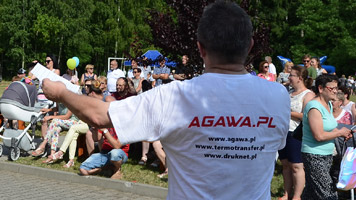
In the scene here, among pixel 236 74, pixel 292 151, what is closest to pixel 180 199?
pixel 236 74

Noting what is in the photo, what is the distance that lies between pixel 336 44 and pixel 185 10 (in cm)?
4213

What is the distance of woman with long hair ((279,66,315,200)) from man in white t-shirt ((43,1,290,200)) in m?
4.76

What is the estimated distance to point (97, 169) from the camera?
8.58 metres

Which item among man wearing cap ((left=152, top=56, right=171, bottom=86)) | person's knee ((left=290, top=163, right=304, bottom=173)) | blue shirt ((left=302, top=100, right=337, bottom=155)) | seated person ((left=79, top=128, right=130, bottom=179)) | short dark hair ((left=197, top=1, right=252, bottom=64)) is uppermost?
short dark hair ((left=197, top=1, right=252, bottom=64))

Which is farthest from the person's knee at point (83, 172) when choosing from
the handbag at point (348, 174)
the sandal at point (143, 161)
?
the handbag at point (348, 174)

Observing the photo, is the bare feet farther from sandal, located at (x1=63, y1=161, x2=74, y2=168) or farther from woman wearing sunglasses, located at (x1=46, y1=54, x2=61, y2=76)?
woman wearing sunglasses, located at (x1=46, y1=54, x2=61, y2=76)

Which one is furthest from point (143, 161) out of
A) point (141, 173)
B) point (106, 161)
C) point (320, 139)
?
point (320, 139)

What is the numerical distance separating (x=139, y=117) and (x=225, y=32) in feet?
1.68

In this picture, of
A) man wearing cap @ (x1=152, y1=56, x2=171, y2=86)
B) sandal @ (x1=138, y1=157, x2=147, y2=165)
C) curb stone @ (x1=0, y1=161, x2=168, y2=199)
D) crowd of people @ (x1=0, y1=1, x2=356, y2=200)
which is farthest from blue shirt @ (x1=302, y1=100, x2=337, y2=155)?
man wearing cap @ (x1=152, y1=56, x2=171, y2=86)

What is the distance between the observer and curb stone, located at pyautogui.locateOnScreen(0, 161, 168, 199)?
7.69 metres

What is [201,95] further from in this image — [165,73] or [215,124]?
[165,73]

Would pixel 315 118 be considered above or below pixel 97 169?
above

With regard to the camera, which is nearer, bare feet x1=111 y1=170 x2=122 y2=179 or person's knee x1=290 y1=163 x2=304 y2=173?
person's knee x1=290 y1=163 x2=304 y2=173

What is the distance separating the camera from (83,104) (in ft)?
6.87
